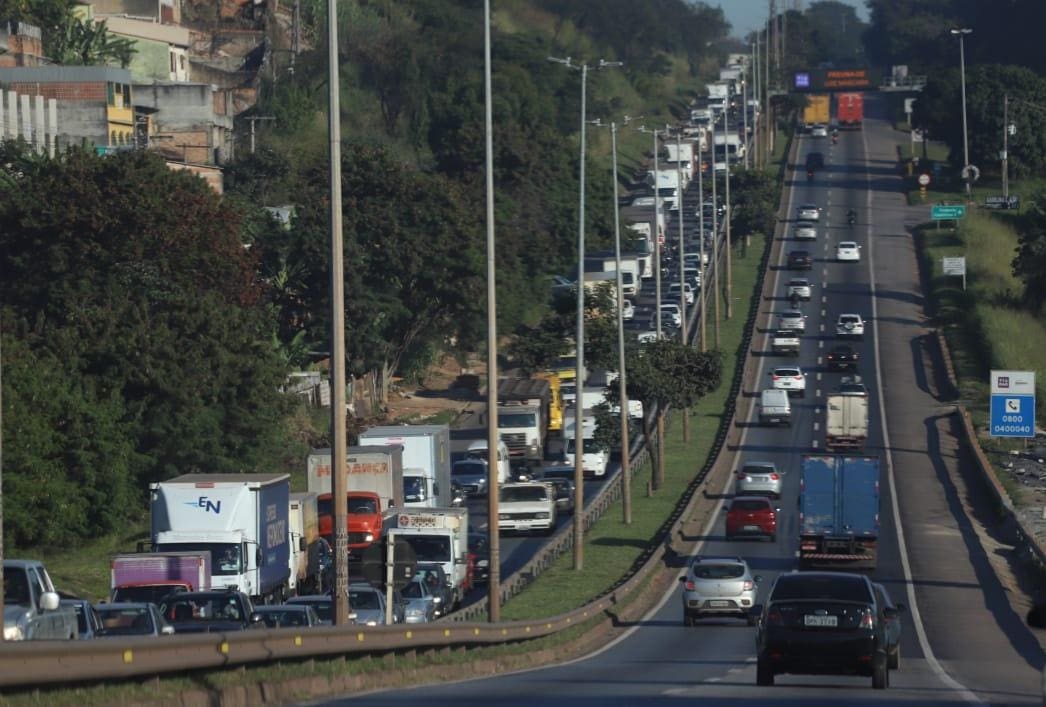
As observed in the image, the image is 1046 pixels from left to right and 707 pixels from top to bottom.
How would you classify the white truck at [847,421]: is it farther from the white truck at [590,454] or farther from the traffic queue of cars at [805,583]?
the white truck at [590,454]

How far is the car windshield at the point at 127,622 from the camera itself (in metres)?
26.5

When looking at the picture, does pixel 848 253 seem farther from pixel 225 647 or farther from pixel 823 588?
pixel 225 647

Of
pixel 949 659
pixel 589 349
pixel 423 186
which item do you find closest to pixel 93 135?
pixel 423 186

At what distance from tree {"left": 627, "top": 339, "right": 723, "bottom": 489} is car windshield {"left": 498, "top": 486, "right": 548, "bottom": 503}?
11635mm

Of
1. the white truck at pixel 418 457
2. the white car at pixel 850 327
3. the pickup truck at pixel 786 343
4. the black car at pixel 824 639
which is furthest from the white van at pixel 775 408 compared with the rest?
the black car at pixel 824 639

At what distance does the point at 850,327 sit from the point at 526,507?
4540 centimetres

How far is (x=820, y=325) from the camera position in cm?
10819

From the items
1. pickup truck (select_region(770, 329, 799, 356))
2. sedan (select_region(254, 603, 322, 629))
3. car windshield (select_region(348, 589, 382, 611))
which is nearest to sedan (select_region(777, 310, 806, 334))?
pickup truck (select_region(770, 329, 799, 356))

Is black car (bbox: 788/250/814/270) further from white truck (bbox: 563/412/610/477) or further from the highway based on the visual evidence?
white truck (bbox: 563/412/610/477)

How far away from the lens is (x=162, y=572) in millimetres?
37531

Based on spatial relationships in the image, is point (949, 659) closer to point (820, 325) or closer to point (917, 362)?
point (917, 362)

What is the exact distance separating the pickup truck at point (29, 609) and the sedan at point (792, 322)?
263 ft

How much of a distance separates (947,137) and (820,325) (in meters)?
62.6

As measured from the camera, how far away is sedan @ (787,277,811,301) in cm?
11381
